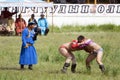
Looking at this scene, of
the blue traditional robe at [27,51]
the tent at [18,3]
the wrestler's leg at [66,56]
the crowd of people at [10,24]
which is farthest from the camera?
the crowd of people at [10,24]

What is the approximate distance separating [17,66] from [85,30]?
16.8 m

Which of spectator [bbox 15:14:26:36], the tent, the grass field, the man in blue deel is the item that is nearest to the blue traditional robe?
the man in blue deel

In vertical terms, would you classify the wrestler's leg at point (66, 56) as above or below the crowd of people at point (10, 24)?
above

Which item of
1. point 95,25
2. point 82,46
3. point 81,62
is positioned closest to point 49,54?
point 81,62

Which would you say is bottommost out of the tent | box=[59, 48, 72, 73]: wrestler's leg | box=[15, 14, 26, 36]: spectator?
box=[15, 14, 26, 36]: spectator

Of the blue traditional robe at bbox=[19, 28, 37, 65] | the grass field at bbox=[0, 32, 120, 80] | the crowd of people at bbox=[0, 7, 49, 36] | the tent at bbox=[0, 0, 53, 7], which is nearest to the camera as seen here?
the grass field at bbox=[0, 32, 120, 80]

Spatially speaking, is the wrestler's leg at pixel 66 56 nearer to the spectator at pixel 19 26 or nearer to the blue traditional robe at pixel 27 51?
the blue traditional robe at pixel 27 51

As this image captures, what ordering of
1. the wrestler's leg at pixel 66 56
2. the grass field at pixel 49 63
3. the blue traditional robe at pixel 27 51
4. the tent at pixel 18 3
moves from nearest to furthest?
the grass field at pixel 49 63
the wrestler's leg at pixel 66 56
the blue traditional robe at pixel 27 51
the tent at pixel 18 3

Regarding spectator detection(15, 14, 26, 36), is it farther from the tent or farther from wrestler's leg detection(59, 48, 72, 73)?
wrestler's leg detection(59, 48, 72, 73)

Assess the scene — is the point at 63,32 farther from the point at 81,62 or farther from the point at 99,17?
the point at 81,62

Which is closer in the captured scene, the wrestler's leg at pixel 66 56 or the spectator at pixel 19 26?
the wrestler's leg at pixel 66 56

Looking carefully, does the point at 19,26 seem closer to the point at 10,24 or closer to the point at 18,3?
the point at 10,24

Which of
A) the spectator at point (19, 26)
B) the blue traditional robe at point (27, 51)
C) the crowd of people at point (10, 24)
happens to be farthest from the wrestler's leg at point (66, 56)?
the spectator at point (19, 26)

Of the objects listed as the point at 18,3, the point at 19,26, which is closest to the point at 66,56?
the point at 18,3
